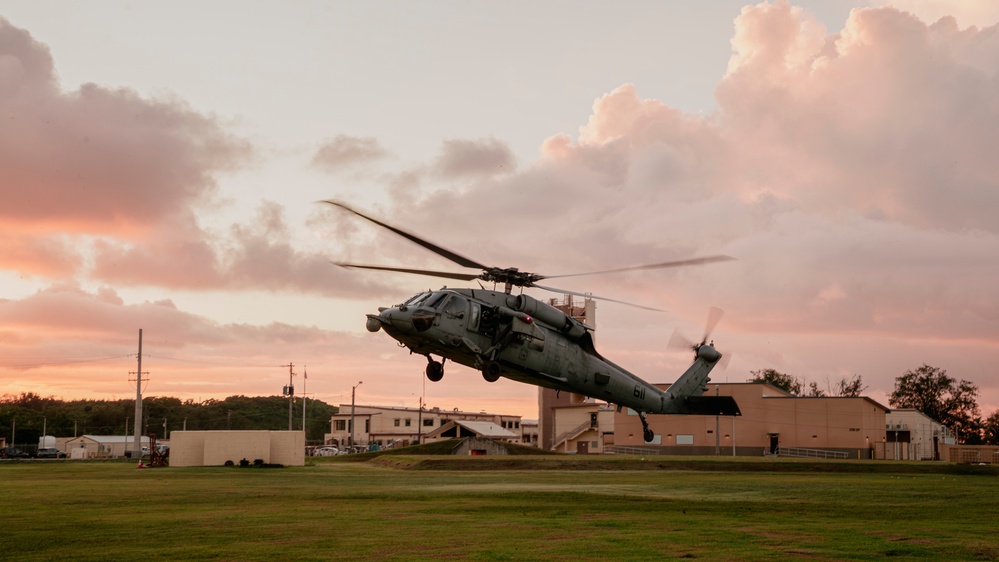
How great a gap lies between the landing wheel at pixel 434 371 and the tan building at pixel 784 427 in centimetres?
7434

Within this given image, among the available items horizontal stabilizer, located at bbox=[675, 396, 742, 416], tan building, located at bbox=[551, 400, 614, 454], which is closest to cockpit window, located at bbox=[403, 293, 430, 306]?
horizontal stabilizer, located at bbox=[675, 396, 742, 416]

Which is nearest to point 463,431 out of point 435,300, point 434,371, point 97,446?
point 97,446

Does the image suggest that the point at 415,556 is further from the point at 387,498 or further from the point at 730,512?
the point at 387,498

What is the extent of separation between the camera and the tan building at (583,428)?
125062 millimetres

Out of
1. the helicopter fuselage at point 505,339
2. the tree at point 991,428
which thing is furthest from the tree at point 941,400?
the helicopter fuselage at point 505,339

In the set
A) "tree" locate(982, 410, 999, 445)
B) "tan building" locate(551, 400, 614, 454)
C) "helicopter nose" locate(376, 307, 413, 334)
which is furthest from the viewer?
"tree" locate(982, 410, 999, 445)

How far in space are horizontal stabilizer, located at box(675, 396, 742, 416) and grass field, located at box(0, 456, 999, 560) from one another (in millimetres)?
3365

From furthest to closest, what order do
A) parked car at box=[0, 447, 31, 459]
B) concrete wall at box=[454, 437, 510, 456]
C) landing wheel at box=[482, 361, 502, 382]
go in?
parked car at box=[0, 447, 31, 459] → concrete wall at box=[454, 437, 510, 456] → landing wheel at box=[482, 361, 502, 382]

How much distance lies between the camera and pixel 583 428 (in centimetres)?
12606

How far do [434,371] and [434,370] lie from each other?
0.04 m

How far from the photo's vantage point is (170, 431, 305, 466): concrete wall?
67750mm

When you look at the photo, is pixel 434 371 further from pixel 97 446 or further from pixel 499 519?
pixel 97 446

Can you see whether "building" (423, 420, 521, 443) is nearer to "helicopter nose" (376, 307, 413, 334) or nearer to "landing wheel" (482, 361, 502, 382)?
"landing wheel" (482, 361, 502, 382)

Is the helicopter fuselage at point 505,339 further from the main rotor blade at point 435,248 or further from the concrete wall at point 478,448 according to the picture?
the concrete wall at point 478,448
